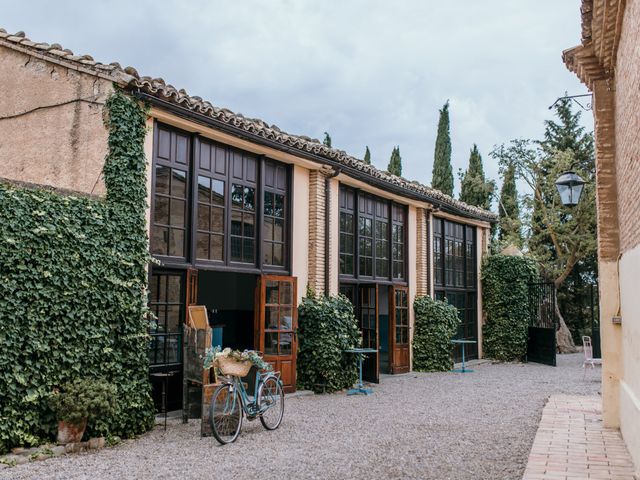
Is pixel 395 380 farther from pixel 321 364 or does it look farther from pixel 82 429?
pixel 82 429

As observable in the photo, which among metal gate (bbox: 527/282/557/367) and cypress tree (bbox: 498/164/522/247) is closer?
metal gate (bbox: 527/282/557/367)

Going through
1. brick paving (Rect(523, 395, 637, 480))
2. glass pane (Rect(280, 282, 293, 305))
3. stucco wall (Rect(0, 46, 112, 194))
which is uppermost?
stucco wall (Rect(0, 46, 112, 194))

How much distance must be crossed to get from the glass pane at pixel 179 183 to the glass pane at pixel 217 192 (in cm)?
55

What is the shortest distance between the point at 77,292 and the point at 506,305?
13368 millimetres

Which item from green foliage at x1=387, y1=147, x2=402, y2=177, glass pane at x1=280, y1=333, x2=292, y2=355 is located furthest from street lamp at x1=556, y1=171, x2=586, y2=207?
green foliage at x1=387, y1=147, x2=402, y2=177

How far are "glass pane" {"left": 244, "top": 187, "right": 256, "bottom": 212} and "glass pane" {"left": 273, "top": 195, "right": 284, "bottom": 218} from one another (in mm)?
610

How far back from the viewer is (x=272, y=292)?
10273 mm

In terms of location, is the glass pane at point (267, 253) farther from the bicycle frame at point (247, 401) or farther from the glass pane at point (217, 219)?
the bicycle frame at point (247, 401)

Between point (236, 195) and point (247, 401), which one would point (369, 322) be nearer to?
point (236, 195)

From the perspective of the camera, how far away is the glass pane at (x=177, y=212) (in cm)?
859

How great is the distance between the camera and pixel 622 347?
7453 millimetres

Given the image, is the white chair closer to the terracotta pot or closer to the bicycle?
the bicycle

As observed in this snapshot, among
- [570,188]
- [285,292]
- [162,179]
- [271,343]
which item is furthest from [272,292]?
[570,188]

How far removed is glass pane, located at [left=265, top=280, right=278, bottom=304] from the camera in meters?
10.2
